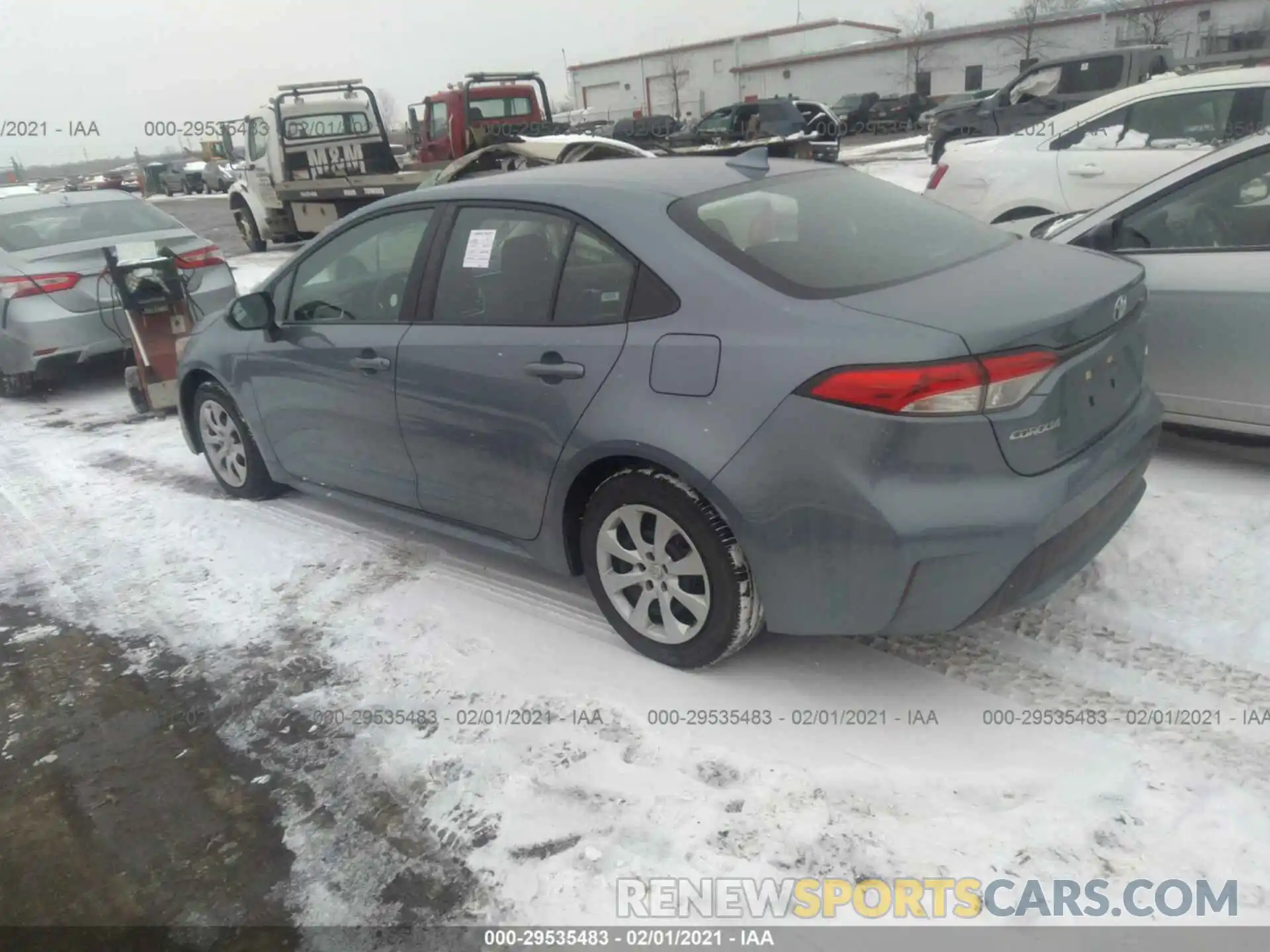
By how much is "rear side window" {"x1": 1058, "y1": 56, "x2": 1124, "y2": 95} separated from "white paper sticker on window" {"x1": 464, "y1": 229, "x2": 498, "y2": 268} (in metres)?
13.3

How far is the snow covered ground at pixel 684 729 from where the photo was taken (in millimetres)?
2520

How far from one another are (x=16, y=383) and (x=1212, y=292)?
8.48 metres

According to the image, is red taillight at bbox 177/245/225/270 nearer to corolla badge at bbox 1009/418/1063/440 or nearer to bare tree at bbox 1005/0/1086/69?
corolla badge at bbox 1009/418/1063/440

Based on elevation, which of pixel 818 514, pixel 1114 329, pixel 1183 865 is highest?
pixel 1114 329

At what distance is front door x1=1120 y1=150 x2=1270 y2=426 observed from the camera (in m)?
4.23

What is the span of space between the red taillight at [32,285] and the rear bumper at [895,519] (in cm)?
664

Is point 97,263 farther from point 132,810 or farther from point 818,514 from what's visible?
point 818,514

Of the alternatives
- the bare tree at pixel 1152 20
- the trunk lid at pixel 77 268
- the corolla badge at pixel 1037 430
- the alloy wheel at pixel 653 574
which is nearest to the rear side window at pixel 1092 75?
the trunk lid at pixel 77 268

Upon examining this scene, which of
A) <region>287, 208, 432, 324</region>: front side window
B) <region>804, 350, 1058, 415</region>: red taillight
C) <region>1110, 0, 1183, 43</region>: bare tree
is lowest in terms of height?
<region>804, 350, 1058, 415</region>: red taillight

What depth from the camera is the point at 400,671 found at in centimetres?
350

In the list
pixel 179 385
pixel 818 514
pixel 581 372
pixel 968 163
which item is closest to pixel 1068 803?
pixel 818 514

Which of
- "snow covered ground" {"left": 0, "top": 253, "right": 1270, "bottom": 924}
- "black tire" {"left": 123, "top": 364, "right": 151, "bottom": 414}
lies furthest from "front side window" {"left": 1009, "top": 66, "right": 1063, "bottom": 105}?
"black tire" {"left": 123, "top": 364, "right": 151, "bottom": 414}

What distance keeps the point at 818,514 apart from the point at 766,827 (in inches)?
34.2

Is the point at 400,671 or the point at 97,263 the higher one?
the point at 97,263
